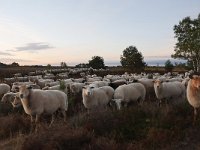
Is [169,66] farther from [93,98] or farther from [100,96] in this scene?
[93,98]

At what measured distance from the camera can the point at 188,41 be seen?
61188 millimetres

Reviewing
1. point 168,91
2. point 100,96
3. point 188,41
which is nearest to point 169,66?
point 188,41

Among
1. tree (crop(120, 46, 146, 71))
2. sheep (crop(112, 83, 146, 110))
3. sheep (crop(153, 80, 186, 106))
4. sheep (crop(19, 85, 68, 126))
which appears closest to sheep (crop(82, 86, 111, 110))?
sheep (crop(112, 83, 146, 110))

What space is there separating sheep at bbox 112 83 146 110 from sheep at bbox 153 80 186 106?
0.84m

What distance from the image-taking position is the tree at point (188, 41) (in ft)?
197

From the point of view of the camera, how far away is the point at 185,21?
63.2 metres

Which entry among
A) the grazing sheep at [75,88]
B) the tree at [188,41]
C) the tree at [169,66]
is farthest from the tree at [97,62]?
the grazing sheep at [75,88]

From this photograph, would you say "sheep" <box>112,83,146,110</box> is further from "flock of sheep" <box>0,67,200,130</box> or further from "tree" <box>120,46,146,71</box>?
"tree" <box>120,46,146,71</box>

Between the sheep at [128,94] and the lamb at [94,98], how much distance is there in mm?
519

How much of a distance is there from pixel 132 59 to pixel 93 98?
61.8 m

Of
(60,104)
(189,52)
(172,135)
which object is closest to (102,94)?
(60,104)

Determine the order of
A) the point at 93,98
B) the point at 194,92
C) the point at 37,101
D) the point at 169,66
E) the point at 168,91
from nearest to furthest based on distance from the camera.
A: the point at 194,92 → the point at 37,101 → the point at 93,98 → the point at 168,91 → the point at 169,66

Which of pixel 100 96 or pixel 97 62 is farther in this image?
pixel 97 62

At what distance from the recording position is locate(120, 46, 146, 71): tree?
76875 mm
